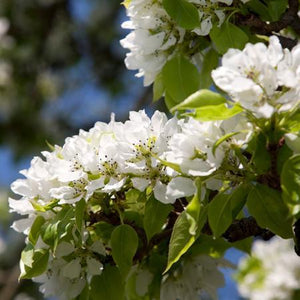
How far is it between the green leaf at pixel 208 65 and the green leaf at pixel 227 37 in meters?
0.15

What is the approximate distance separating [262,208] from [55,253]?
419 millimetres

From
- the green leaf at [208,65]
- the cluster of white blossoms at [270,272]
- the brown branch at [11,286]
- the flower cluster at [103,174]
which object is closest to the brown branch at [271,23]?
the green leaf at [208,65]

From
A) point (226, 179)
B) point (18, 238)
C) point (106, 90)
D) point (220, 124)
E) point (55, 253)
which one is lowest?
point (18, 238)

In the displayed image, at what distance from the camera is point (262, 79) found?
1068 millimetres

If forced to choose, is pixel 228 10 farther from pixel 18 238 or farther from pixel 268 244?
pixel 18 238

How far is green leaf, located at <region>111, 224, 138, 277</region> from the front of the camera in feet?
4.22

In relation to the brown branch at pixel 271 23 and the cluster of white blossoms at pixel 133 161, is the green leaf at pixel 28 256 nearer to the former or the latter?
the cluster of white blossoms at pixel 133 161

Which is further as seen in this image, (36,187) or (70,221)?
(36,187)

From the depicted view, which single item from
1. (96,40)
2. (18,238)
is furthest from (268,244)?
(96,40)

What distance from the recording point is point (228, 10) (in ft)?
4.90

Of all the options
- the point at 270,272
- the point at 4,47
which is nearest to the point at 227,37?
the point at 270,272

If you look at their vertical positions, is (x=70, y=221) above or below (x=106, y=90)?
above

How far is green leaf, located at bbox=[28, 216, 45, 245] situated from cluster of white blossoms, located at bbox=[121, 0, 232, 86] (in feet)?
1.42

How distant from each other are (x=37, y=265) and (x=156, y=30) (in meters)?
0.55
